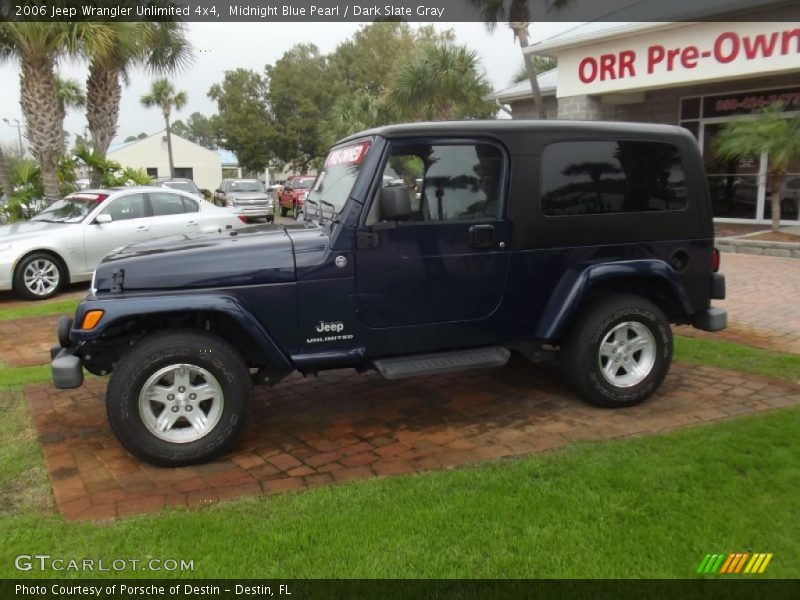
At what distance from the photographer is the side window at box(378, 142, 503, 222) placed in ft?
13.6

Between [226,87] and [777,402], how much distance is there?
50057 millimetres

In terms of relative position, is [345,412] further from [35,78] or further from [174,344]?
[35,78]

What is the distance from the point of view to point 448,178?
4227mm

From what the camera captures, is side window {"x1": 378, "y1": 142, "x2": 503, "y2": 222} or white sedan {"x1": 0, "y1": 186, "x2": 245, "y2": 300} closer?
side window {"x1": 378, "y1": 142, "x2": 503, "y2": 222}

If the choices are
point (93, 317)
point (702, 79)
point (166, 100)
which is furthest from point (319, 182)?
point (166, 100)

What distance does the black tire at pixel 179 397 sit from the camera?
365 centimetres

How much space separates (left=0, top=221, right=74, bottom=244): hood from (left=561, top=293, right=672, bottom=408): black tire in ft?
26.0

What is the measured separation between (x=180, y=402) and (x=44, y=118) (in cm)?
1233

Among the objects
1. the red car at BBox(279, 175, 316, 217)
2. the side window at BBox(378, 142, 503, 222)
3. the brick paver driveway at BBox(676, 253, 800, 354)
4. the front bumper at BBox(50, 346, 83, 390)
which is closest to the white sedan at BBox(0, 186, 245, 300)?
the side window at BBox(378, 142, 503, 222)

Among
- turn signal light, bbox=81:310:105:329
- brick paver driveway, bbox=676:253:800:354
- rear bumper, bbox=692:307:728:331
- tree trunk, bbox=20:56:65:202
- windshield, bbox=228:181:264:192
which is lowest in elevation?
brick paver driveway, bbox=676:253:800:354

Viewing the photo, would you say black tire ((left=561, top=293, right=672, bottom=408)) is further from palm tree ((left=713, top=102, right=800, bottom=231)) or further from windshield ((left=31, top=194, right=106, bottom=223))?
palm tree ((left=713, top=102, right=800, bottom=231))

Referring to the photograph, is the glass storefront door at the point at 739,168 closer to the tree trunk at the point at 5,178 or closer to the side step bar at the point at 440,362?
the side step bar at the point at 440,362

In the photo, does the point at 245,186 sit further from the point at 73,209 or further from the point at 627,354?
the point at 627,354

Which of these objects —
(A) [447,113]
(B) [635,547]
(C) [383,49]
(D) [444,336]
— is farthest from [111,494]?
(C) [383,49]
